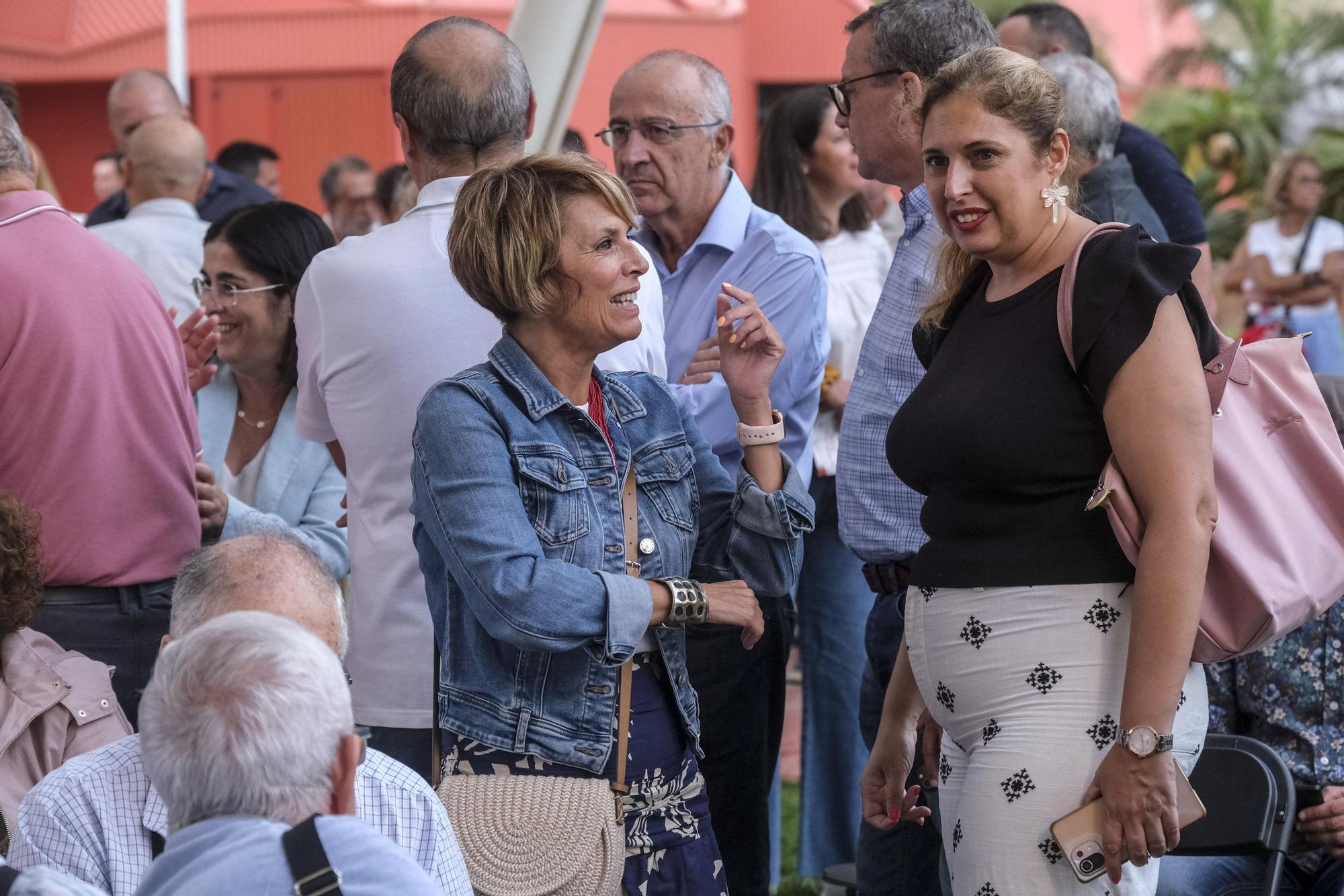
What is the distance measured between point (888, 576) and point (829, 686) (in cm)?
158

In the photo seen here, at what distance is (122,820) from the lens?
2.24 metres

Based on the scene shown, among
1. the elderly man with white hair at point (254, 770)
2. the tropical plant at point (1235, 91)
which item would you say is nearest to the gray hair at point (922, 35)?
the elderly man with white hair at point (254, 770)

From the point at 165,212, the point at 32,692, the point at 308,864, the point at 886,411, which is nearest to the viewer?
the point at 308,864

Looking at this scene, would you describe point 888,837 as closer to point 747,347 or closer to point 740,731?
point 740,731


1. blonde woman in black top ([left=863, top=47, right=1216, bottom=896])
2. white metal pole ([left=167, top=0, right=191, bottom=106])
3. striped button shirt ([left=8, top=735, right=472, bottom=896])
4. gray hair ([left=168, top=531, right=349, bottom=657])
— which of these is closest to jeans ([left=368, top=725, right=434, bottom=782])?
gray hair ([left=168, top=531, right=349, bottom=657])

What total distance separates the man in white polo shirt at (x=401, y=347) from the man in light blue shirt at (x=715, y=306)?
66cm

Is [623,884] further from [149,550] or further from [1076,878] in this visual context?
[149,550]

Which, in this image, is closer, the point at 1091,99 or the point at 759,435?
the point at 759,435

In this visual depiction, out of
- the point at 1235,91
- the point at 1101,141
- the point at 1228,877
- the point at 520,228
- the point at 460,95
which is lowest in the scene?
the point at 1228,877

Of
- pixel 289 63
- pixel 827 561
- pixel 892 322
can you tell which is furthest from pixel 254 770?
pixel 289 63

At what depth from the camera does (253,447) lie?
4.06 metres

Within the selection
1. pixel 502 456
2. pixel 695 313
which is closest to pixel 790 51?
pixel 695 313

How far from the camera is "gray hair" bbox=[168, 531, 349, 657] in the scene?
2.37m

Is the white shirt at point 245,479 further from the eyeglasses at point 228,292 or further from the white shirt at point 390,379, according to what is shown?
the white shirt at point 390,379
